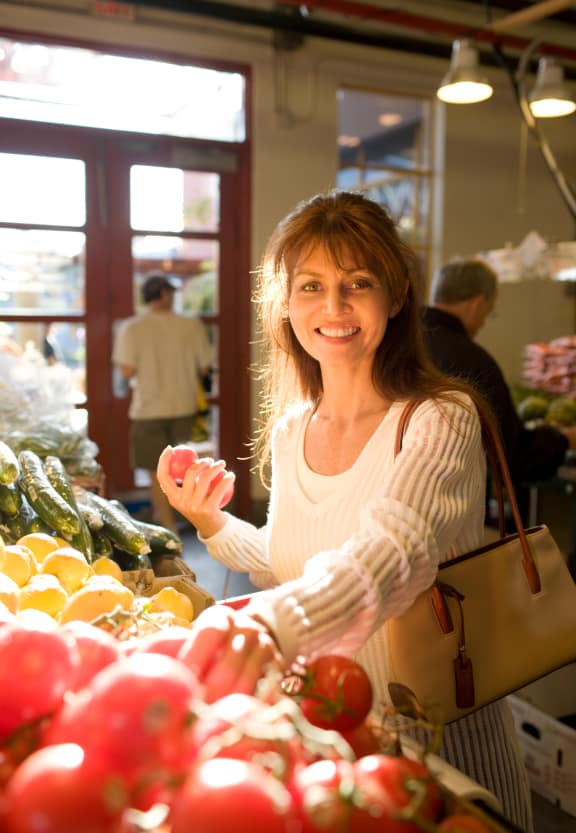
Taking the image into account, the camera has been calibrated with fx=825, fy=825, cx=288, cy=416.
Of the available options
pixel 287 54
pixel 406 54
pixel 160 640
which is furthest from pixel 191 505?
pixel 406 54

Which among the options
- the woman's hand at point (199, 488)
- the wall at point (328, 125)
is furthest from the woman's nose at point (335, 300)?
the wall at point (328, 125)

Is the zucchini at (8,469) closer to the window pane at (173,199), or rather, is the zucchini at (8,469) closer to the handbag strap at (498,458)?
the handbag strap at (498,458)

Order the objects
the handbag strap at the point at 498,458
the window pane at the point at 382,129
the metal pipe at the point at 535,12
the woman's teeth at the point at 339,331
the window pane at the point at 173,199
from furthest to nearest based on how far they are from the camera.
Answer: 1. the window pane at the point at 382,129
2. the window pane at the point at 173,199
3. the metal pipe at the point at 535,12
4. the woman's teeth at the point at 339,331
5. the handbag strap at the point at 498,458

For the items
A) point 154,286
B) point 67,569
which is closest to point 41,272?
point 154,286

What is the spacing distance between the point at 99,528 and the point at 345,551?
114cm

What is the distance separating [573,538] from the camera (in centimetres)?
388

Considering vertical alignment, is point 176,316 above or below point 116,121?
below

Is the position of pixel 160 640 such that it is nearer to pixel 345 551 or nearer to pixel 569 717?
pixel 345 551

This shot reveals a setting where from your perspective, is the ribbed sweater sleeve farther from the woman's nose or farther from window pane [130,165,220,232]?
window pane [130,165,220,232]

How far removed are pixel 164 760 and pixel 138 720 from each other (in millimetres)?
37

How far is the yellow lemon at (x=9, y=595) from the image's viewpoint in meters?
1.18

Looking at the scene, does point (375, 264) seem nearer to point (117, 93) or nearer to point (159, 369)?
point (159, 369)

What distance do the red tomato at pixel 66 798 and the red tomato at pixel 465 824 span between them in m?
0.28

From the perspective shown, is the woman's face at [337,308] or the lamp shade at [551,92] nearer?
the woman's face at [337,308]
